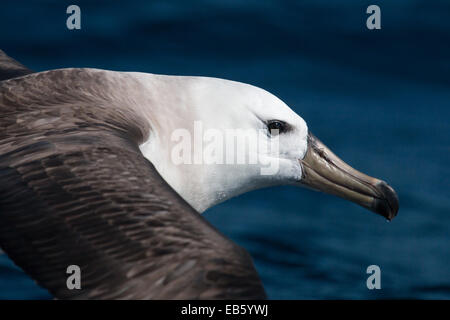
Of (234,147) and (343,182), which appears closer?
(234,147)

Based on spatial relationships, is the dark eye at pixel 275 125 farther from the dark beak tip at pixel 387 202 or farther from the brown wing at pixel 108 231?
the brown wing at pixel 108 231

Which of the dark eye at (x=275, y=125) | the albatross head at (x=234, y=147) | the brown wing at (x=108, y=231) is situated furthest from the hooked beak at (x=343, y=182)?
the brown wing at (x=108, y=231)

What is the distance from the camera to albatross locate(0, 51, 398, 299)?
4453 mm

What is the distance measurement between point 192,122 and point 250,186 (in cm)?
65

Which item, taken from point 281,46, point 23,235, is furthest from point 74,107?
point 281,46

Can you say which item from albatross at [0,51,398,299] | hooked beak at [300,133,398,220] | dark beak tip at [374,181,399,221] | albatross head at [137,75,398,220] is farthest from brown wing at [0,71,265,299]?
dark beak tip at [374,181,399,221]

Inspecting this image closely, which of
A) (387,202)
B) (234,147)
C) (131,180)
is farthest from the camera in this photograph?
(387,202)

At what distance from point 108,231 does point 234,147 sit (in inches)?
76.6

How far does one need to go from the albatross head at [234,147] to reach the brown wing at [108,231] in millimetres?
1043

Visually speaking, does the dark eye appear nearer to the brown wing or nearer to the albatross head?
the albatross head

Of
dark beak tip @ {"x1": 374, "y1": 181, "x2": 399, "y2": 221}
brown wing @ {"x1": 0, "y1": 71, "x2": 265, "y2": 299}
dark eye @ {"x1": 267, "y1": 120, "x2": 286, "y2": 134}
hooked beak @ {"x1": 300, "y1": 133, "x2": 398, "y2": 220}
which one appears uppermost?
dark eye @ {"x1": 267, "y1": 120, "x2": 286, "y2": 134}

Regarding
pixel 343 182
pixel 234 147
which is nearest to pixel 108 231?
pixel 234 147

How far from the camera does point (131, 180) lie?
15.8ft

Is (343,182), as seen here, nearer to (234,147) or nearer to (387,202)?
(387,202)
